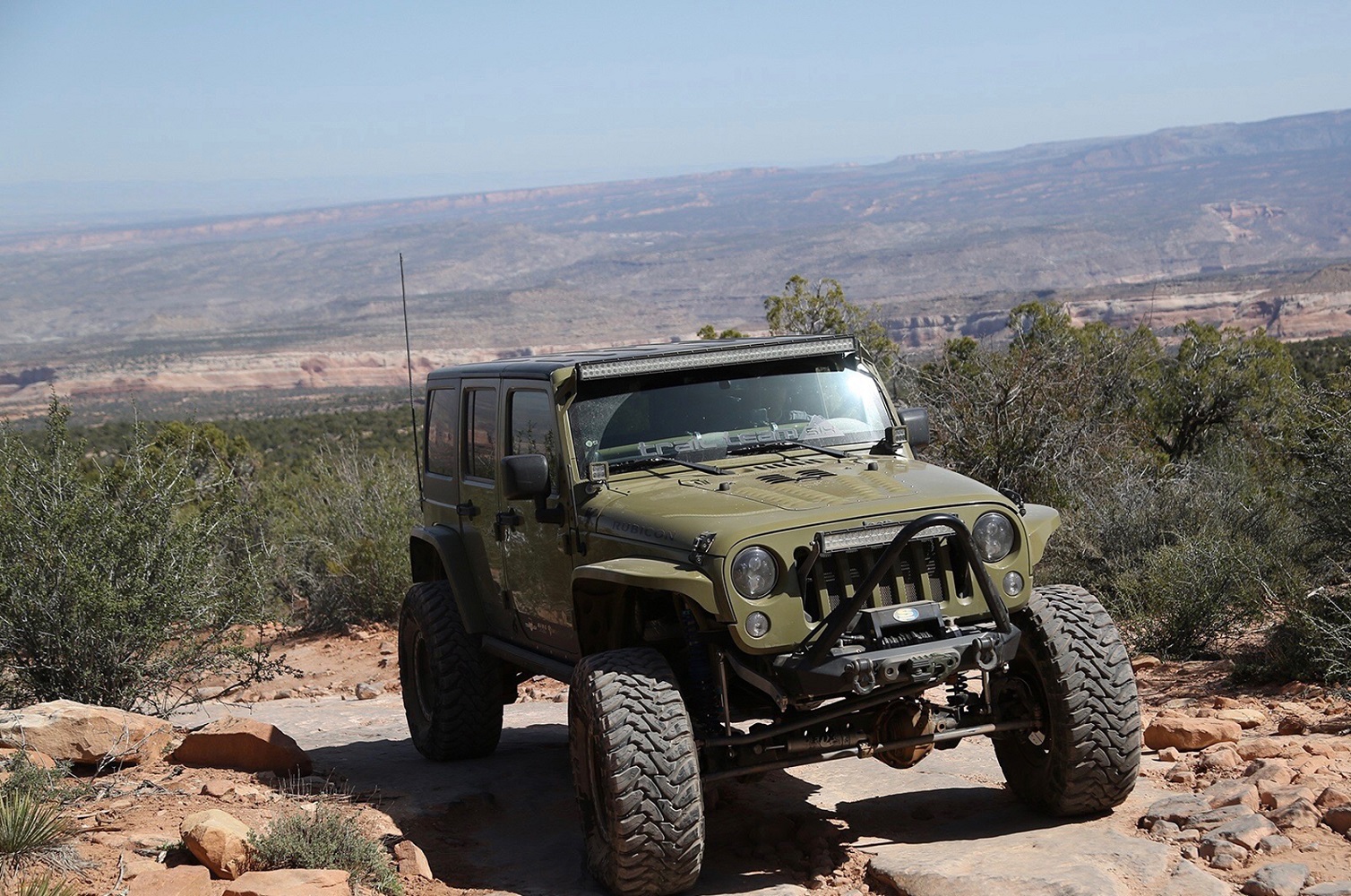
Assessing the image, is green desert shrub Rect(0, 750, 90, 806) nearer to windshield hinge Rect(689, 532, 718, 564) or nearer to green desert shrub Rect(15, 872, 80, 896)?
green desert shrub Rect(15, 872, 80, 896)

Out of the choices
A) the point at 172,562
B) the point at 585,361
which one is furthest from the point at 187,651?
the point at 585,361

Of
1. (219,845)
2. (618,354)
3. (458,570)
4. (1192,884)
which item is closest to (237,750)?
(458,570)

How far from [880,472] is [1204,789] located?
1966 mm

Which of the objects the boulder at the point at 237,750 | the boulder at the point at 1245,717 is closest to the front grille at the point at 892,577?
the boulder at the point at 1245,717

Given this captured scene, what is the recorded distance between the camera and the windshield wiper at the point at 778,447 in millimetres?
6309

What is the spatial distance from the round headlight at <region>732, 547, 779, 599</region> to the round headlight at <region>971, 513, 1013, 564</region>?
0.84 metres

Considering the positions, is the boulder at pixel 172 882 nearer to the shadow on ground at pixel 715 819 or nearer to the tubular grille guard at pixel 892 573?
the shadow on ground at pixel 715 819

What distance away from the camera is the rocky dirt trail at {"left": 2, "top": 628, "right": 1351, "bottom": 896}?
198 inches

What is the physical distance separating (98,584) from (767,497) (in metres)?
4.70

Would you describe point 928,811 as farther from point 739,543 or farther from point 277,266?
point 277,266

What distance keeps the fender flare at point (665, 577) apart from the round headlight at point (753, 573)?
0.10 meters

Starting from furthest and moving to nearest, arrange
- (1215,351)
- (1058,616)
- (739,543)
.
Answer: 1. (1215,351)
2. (1058,616)
3. (739,543)

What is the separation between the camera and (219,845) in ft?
17.2

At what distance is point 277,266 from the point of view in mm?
193250
